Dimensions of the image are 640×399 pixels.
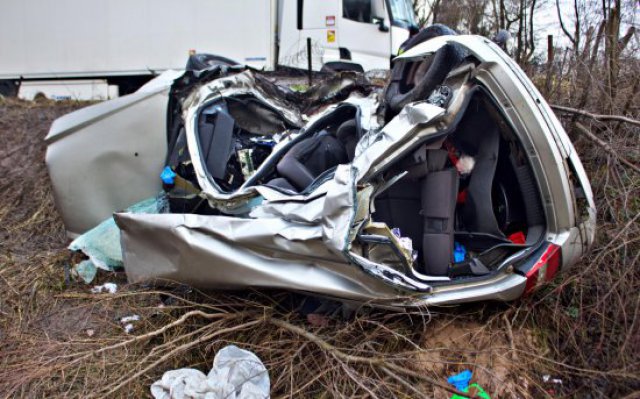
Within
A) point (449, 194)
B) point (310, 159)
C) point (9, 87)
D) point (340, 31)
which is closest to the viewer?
point (449, 194)

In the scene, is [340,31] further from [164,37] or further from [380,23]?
[164,37]

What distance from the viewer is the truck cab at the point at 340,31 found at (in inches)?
306

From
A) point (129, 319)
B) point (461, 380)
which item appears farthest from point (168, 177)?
point (461, 380)

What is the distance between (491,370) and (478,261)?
52cm

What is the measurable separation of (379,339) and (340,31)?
640cm

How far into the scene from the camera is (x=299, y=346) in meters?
2.38

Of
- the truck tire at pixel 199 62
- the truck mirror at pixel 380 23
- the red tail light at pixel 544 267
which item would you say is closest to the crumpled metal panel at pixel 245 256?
the red tail light at pixel 544 267

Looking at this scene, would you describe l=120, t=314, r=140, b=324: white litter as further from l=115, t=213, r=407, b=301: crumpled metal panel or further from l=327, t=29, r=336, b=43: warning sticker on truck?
l=327, t=29, r=336, b=43: warning sticker on truck

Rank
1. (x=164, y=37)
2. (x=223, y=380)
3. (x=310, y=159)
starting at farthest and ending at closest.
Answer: (x=164, y=37), (x=310, y=159), (x=223, y=380)

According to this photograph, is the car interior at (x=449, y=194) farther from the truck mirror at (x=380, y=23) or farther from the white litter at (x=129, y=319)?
the truck mirror at (x=380, y=23)

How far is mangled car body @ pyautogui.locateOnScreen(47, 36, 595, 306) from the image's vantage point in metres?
2.19

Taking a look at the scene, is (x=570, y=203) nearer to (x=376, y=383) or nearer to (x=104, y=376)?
(x=376, y=383)

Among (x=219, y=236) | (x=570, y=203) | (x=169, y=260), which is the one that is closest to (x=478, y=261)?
(x=570, y=203)

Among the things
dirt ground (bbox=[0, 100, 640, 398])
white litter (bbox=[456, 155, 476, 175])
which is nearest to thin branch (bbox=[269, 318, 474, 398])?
dirt ground (bbox=[0, 100, 640, 398])
